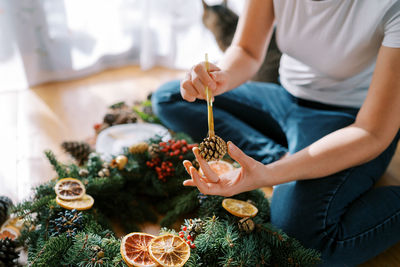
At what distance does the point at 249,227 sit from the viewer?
2.83ft

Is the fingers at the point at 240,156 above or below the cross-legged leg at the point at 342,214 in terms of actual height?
above

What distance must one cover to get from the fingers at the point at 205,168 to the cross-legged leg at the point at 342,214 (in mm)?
308

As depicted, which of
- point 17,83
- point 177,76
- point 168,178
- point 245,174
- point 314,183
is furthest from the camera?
point 177,76

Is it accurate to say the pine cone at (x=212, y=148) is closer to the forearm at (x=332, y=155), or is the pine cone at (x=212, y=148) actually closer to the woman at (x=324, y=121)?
the woman at (x=324, y=121)

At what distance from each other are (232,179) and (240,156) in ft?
0.30

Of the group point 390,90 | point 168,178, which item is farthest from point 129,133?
point 390,90

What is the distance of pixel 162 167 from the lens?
109 cm

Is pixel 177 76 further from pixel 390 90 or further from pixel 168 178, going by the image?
pixel 390 90

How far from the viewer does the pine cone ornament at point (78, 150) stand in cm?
134

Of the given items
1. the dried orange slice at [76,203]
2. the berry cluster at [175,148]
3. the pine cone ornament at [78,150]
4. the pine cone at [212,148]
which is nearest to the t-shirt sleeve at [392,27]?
the pine cone at [212,148]

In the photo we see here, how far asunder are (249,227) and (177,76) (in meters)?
1.37

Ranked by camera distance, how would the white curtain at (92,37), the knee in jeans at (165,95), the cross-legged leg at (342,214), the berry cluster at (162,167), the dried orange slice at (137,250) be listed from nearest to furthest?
1. the dried orange slice at (137,250)
2. the cross-legged leg at (342,214)
3. the berry cluster at (162,167)
4. the knee in jeans at (165,95)
5. the white curtain at (92,37)

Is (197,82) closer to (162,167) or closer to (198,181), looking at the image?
(198,181)

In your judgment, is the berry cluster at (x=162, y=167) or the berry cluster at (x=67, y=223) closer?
the berry cluster at (x=67, y=223)
